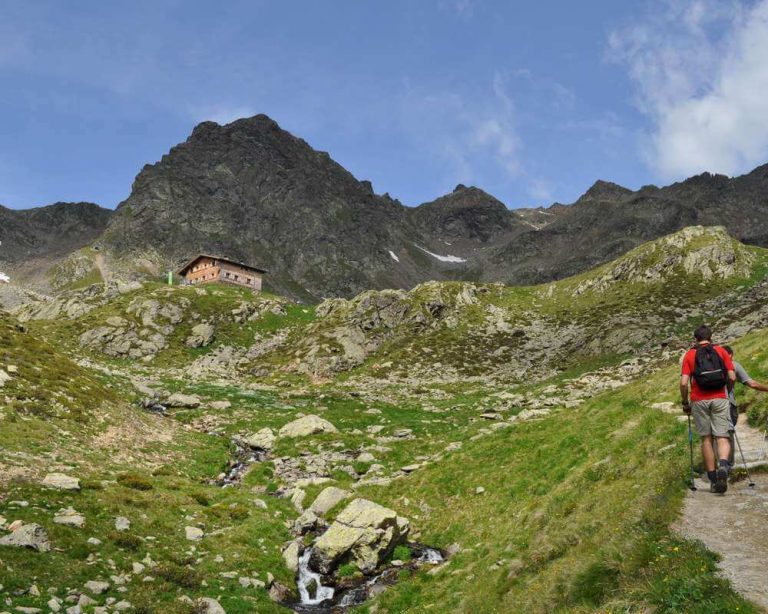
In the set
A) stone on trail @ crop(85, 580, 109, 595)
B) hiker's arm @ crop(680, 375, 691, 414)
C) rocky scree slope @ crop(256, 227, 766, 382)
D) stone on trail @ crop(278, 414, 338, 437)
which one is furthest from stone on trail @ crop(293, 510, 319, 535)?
rocky scree slope @ crop(256, 227, 766, 382)

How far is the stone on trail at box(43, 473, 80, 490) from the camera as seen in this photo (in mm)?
20328

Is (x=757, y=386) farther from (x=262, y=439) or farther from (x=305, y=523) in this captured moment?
(x=262, y=439)

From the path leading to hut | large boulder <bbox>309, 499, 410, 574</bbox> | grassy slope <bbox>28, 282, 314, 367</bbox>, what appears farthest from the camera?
grassy slope <bbox>28, 282, 314, 367</bbox>

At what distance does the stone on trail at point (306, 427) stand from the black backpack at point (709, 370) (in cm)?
2874

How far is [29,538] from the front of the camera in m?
15.9

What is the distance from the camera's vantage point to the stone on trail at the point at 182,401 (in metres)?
44.3

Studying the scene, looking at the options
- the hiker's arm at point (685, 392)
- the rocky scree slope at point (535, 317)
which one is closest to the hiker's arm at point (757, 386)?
the hiker's arm at point (685, 392)

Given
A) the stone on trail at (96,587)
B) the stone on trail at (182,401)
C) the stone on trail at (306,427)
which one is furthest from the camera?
the stone on trail at (182,401)

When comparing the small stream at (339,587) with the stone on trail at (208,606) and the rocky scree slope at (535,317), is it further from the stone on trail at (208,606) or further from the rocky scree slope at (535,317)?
the rocky scree slope at (535,317)

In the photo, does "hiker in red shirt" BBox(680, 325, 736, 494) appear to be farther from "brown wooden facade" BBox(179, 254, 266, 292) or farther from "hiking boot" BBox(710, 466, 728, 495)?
"brown wooden facade" BBox(179, 254, 266, 292)

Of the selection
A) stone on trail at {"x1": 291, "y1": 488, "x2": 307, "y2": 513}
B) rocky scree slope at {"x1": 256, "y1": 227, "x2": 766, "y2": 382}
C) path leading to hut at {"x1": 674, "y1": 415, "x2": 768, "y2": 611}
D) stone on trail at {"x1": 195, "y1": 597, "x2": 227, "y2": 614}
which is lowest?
stone on trail at {"x1": 195, "y1": 597, "x2": 227, "y2": 614}

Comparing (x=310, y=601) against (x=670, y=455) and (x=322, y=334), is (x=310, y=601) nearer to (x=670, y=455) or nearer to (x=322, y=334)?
(x=670, y=455)

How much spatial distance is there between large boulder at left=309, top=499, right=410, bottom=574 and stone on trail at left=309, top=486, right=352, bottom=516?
2.83 meters

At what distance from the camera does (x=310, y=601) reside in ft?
59.9
